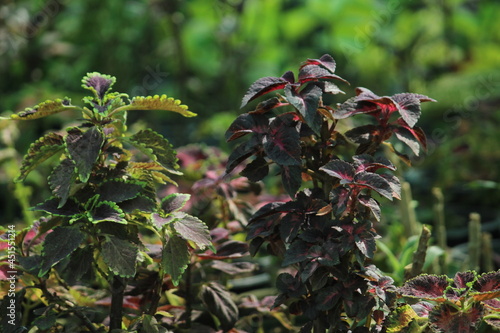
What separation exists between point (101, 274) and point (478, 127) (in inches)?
88.4

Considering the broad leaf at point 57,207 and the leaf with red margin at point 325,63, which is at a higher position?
the leaf with red margin at point 325,63

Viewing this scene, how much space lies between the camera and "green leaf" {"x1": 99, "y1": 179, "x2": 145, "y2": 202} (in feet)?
3.85

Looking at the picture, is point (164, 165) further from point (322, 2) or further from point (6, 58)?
point (322, 2)

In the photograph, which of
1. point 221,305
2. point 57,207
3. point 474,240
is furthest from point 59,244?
point 474,240

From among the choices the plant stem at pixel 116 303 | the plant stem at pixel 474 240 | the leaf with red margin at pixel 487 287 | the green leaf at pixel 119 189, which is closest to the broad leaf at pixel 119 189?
the green leaf at pixel 119 189

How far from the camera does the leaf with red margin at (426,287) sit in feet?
3.72

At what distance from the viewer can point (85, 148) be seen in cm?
117

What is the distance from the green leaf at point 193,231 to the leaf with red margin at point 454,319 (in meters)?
0.42

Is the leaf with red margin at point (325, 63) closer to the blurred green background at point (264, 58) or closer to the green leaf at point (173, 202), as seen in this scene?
the green leaf at point (173, 202)

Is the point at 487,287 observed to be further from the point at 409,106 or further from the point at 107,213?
the point at 107,213

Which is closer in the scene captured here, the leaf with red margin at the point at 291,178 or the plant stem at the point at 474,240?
the leaf with red margin at the point at 291,178

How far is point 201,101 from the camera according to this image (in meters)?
4.56

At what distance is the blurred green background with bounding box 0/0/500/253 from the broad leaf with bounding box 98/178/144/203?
1.66 metres

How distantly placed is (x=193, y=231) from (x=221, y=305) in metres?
0.28
